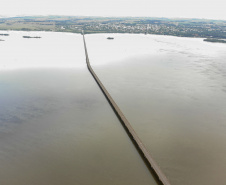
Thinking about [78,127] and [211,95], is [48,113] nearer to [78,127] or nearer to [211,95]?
[78,127]

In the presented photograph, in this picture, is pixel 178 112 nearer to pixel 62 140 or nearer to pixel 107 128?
pixel 107 128

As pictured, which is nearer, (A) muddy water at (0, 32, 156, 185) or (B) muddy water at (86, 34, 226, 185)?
(A) muddy water at (0, 32, 156, 185)

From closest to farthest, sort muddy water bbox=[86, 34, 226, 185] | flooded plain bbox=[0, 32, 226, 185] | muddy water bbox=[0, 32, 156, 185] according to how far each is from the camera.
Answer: muddy water bbox=[0, 32, 156, 185], flooded plain bbox=[0, 32, 226, 185], muddy water bbox=[86, 34, 226, 185]

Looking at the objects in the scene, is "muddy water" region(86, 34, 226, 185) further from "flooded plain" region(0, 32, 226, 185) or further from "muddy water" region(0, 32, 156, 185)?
"muddy water" region(0, 32, 156, 185)

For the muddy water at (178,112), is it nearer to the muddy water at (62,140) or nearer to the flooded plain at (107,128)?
the flooded plain at (107,128)

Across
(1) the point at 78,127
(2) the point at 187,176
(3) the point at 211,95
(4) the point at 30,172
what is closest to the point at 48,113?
(1) the point at 78,127

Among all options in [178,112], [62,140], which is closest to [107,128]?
[62,140]

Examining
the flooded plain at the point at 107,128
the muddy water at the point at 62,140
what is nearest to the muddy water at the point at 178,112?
the flooded plain at the point at 107,128

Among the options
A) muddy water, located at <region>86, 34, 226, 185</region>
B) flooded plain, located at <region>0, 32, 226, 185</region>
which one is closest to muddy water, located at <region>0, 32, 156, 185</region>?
flooded plain, located at <region>0, 32, 226, 185</region>
